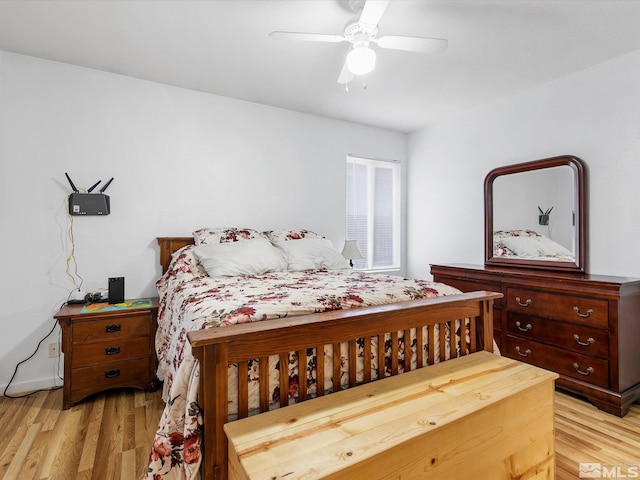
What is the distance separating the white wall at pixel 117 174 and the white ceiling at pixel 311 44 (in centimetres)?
20

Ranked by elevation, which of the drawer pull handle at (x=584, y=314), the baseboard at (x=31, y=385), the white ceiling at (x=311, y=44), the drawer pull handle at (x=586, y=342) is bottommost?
the baseboard at (x=31, y=385)

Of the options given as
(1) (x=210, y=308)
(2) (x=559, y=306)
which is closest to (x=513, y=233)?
(2) (x=559, y=306)

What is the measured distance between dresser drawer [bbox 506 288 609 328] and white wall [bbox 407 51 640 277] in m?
0.47

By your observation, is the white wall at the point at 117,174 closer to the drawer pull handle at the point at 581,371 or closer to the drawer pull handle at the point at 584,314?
the drawer pull handle at the point at 584,314

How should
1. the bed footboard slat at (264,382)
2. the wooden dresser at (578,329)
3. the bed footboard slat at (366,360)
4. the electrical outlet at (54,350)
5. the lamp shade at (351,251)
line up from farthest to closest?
1. the lamp shade at (351,251)
2. the electrical outlet at (54,350)
3. the wooden dresser at (578,329)
4. the bed footboard slat at (366,360)
5. the bed footboard slat at (264,382)

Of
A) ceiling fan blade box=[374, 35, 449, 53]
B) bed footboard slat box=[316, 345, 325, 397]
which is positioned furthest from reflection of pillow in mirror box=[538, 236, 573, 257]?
bed footboard slat box=[316, 345, 325, 397]

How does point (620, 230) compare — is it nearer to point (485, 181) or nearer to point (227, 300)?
point (485, 181)

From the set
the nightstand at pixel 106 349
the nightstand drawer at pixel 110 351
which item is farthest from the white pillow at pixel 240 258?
the nightstand drawer at pixel 110 351

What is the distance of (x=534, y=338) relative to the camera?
8.41 ft

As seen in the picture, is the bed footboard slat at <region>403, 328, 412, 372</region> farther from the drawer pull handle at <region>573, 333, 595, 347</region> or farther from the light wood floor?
the drawer pull handle at <region>573, 333, 595, 347</region>

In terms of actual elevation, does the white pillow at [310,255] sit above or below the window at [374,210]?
below

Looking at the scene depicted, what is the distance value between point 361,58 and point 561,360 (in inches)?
96.2

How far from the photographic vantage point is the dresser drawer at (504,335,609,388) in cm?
221

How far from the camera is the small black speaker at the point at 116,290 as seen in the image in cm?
245
